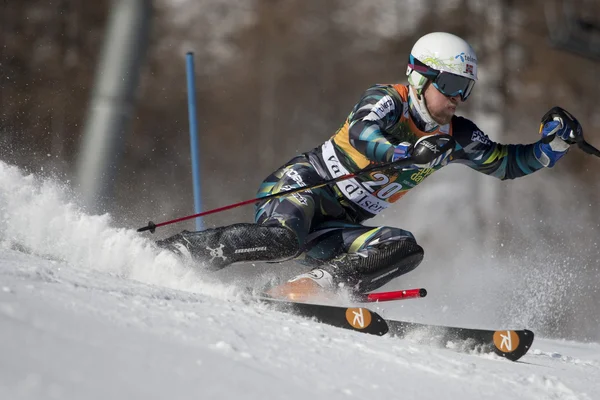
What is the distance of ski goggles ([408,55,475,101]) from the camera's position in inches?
172

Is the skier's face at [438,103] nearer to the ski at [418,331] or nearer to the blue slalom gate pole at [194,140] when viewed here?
the ski at [418,331]

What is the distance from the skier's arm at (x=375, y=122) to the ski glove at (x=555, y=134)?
2.79ft

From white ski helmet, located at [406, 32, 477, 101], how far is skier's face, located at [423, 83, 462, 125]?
27 millimetres

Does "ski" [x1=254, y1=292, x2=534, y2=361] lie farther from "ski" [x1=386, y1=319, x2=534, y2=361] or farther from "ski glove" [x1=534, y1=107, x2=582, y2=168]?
"ski glove" [x1=534, y1=107, x2=582, y2=168]

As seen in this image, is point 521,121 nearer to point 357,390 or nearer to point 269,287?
point 269,287

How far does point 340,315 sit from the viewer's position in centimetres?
366

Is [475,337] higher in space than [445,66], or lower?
lower

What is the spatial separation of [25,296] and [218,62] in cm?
2284

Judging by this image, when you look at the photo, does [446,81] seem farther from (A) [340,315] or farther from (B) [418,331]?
(A) [340,315]

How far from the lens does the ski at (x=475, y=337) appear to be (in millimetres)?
3664

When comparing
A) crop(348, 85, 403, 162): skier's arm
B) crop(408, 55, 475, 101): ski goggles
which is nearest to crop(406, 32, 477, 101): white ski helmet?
crop(408, 55, 475, 101): ski goggles

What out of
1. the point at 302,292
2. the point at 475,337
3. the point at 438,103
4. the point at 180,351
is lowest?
the point at 180,351

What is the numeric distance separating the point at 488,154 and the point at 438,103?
51 centimetres

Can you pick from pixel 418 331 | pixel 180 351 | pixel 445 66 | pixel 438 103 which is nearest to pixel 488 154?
pixel 438 103
